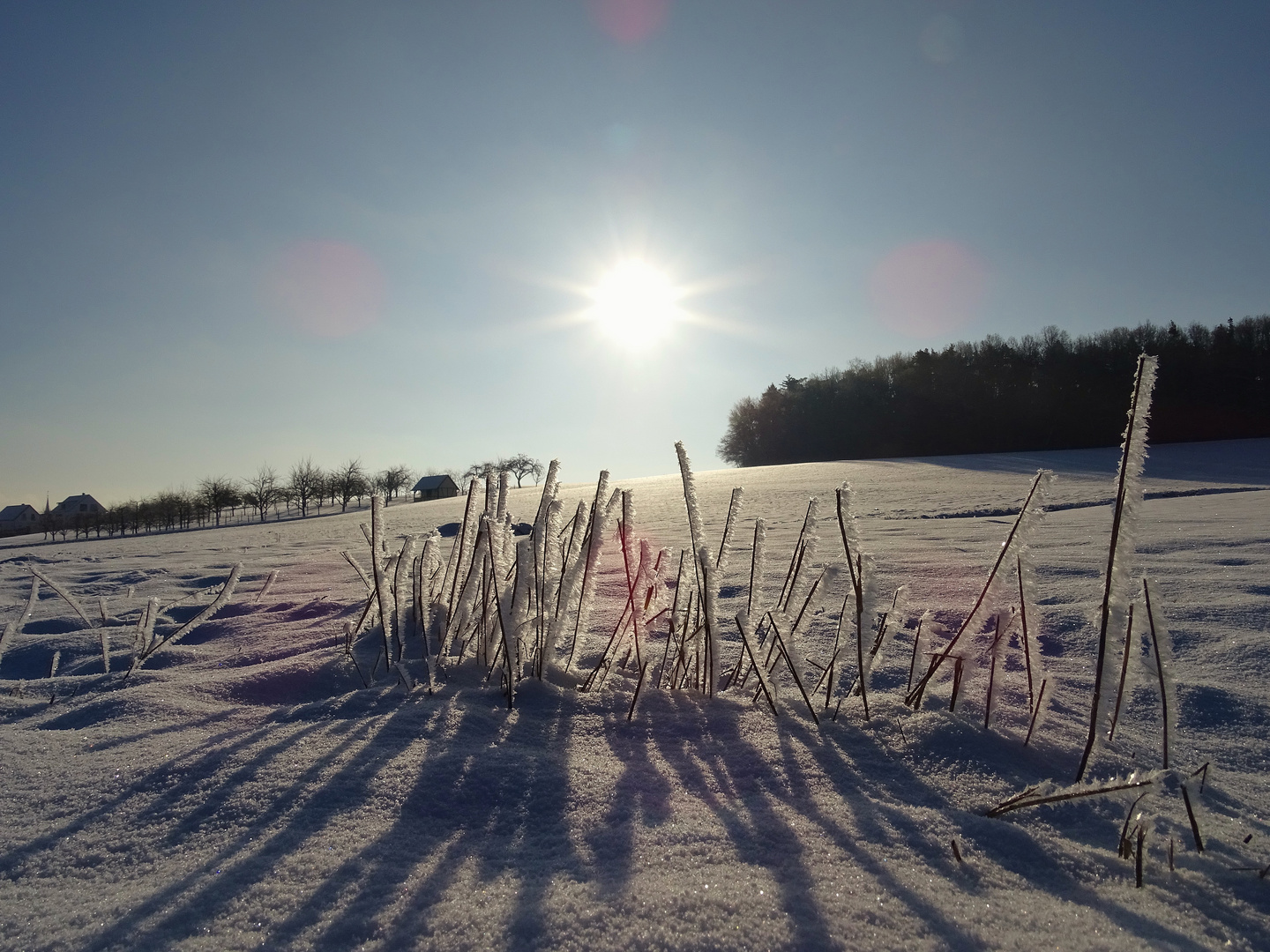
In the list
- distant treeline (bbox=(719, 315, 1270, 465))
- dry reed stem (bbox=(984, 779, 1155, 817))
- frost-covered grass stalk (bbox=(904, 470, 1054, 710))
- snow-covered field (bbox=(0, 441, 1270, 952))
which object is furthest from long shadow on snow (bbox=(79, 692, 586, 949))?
distant treeline (bbox=(719, 315, 1270, 465))

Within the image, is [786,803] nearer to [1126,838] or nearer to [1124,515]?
[1126,838]

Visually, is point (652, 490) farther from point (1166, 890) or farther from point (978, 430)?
point (978, 430)

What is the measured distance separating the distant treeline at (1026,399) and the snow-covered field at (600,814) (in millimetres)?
32570

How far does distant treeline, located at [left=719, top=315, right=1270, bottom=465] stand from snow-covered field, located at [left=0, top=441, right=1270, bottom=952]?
32.6 metres

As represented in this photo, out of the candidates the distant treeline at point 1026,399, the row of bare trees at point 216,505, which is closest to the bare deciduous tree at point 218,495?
the row of bare trees at point 216,505

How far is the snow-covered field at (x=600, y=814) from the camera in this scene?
81cm

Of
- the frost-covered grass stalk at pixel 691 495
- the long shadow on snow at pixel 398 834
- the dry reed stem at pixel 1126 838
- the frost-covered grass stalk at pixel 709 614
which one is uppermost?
the frost-covered grass stalk at pixel 691 495

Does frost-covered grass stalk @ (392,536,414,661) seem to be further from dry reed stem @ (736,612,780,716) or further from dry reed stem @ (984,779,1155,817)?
dry reed stem @ (984,779,1155,817)

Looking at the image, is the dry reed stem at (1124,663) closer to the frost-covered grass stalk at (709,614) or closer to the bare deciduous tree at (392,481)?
the frost-covered grass stalk at (709,614)

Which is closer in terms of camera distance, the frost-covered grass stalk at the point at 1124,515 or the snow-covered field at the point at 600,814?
the snow-covered field at the point at 600,814

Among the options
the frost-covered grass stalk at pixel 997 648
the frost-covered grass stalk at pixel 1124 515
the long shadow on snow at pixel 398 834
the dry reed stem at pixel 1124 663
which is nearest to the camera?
the long shadow on snow at pixel 398 834

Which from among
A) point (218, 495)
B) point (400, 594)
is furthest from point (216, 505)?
point (400, 594)

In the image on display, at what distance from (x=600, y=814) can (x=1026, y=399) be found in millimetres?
35307

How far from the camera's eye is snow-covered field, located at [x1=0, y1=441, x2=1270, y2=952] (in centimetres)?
81
